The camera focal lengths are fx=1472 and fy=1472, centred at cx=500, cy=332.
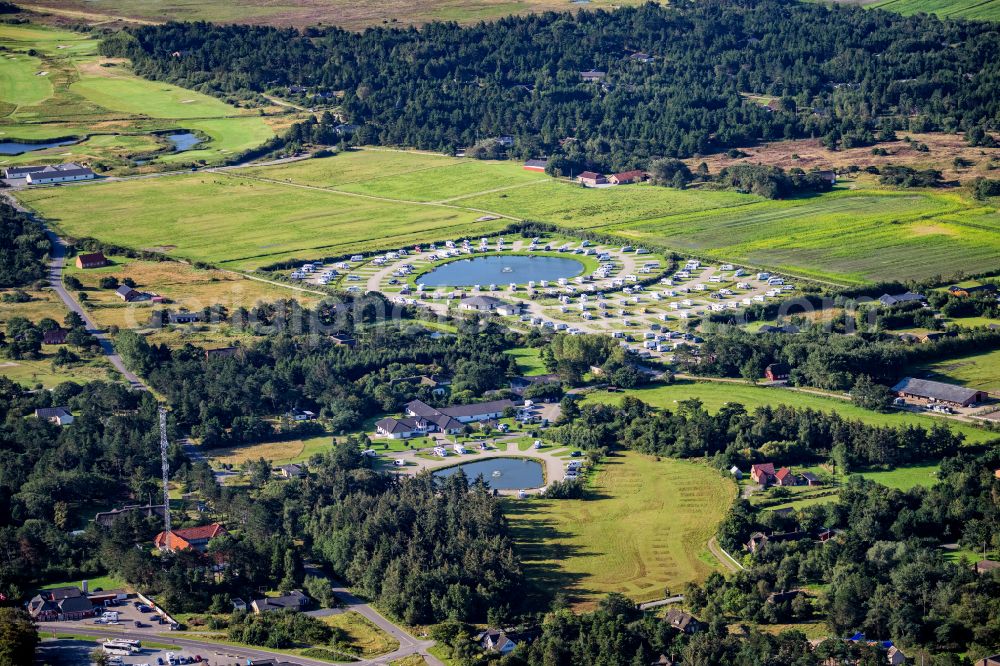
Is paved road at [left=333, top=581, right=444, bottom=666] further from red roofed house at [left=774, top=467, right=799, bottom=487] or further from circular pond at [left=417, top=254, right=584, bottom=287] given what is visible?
circular pond at [left=417, top=254, right=584, bottom=287]

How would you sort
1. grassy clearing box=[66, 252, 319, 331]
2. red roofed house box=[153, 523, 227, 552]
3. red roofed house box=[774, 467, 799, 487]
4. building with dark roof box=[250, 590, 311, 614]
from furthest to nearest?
1. grassy clearing box=[66, 252, 319, 331]
2. red roofed house box=[774, 467, 799, 487]
3. red roofed house box=[153, 523, 227, 552]
4. building with dark roof box=[250, 590, 311, 614]

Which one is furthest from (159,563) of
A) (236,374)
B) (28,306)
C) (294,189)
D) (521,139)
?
(521,139)

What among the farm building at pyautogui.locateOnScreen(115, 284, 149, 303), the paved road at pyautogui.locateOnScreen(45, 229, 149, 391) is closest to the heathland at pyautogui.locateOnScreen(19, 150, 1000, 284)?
the paved road at pyautogui.locateOnScreen(45, 229, 149, 391)

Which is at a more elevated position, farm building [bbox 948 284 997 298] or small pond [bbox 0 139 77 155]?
small pond [bbox 0 139 77 155]

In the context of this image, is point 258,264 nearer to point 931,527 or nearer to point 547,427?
point 547,427

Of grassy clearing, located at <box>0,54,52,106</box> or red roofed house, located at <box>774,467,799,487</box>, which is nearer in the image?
red roofed house, located at <box>774,467,799,487</box>
